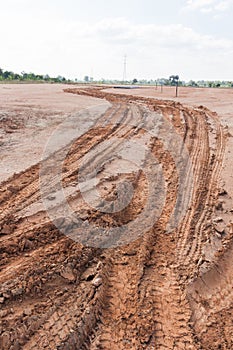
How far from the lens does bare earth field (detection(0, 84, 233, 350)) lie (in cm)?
315

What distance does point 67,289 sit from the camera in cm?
354

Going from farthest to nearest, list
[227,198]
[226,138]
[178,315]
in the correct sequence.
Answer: [226,138]
[227,198]
[178,315]

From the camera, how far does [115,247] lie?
440 cm

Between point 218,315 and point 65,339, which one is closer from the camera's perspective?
point 65,339

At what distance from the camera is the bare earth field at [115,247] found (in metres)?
3.15

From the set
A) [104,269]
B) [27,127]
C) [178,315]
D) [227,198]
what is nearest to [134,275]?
[104,269]

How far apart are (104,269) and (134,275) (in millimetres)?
380

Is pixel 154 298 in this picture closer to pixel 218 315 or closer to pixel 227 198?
pixel 218 315

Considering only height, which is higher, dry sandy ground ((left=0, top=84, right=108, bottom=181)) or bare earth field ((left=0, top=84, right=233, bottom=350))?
dry sandy ground ((left=0, top=84, right=108, bottom=181))

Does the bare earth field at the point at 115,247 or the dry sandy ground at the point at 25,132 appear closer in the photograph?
the bare earth field at the point at 115,247

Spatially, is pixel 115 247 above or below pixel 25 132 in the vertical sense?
below

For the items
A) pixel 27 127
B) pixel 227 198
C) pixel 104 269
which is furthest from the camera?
pixel 27 127

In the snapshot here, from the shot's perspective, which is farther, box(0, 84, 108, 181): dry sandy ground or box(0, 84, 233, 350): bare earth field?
box(0, 84, 108, 181): dry sandy ground

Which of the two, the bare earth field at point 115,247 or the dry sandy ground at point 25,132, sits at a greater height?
the dry sandy ground at point 25,132
